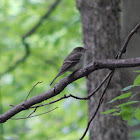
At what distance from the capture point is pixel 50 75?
27.3 feet

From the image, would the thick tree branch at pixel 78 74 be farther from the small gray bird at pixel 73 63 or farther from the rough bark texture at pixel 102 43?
the rough bark texture at pixel 102 43

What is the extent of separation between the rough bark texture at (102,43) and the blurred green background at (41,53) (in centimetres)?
221

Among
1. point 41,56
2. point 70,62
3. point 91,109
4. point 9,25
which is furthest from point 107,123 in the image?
point 9,25

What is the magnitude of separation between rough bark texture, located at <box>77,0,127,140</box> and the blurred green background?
2208mm

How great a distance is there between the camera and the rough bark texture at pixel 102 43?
4.50 meters

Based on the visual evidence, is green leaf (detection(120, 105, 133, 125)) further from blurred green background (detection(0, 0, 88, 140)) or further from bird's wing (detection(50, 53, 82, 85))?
blurred green background (detection(0, 0, 88, 140))

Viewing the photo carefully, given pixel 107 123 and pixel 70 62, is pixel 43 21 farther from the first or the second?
pixel 70 62

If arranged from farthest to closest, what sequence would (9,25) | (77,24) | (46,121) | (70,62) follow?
(46,121) < (9,25) < (77,24) < (70,62)

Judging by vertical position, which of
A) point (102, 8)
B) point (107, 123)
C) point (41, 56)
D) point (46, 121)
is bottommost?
point (46, 121)

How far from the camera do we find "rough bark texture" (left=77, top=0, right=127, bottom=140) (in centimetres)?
450

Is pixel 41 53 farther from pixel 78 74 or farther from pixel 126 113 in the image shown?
pixel 126 113

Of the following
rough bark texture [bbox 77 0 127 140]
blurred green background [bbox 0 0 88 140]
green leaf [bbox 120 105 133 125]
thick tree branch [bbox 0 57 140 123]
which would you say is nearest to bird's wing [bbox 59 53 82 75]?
thick tree branch [bbox 0 57 140 123]

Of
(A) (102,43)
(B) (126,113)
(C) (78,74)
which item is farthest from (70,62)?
(A) (102,43)

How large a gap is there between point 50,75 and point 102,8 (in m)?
4.05
